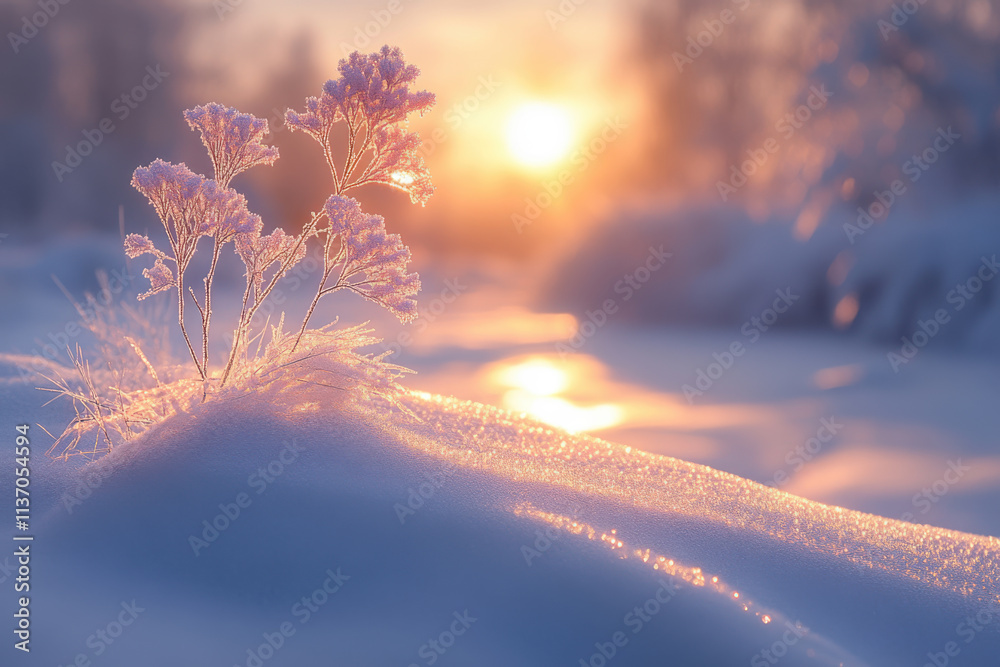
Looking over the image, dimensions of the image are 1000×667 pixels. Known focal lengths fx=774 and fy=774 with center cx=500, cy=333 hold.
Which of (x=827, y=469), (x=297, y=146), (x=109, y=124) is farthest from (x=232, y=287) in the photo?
(x=827, y=469)

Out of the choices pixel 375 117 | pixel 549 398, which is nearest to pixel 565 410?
pixel 549 398

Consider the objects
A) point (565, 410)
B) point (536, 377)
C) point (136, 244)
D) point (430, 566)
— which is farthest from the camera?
point (536, 377)

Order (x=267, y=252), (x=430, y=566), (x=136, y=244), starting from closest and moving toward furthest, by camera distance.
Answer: (x=430, y=566) < (x=136, y=244) < (x=267, y=252)

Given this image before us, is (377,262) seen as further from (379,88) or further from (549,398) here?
(549,398)

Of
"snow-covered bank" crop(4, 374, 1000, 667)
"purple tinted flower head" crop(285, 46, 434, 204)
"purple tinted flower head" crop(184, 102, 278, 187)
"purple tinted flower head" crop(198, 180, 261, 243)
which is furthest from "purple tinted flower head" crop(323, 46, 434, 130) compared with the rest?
"snow-covered bank" crop(4, 374, 1000, 667)

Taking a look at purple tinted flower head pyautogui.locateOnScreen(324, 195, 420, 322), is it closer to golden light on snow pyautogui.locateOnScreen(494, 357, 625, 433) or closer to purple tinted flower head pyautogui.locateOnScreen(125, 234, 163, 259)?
purple tinted flower head pyautogui.locateOnScreen(125, 234, 163, 259)
